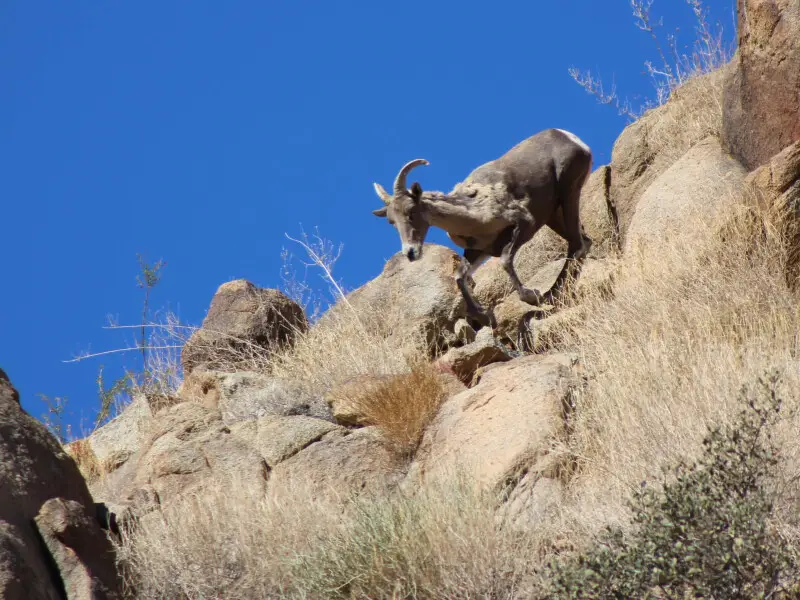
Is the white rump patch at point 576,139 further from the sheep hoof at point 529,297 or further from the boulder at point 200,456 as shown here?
the boulder at point 200,456

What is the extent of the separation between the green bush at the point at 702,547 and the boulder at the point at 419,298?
673cm

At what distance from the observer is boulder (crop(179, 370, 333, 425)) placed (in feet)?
31.7

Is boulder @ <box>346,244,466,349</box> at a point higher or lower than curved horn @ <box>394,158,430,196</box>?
lower

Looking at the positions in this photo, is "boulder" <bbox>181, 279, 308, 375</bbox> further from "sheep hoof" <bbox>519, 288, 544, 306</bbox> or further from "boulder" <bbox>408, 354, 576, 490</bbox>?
"boulder" <bbox>408, 354, 576, 490</bbox>

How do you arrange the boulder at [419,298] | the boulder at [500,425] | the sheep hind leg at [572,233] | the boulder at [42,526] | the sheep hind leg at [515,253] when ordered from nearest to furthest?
the boulder at [42,526]
the boulder at [500,425]
the sheep hind leg at [515,253]
the boulder at [419,298]
the sheep hind leg at [572,233]

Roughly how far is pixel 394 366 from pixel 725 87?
510 cm

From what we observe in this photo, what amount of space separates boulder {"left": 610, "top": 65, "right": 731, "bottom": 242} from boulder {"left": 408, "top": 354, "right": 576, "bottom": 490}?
22.1 ft

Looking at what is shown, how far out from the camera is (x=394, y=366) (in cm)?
1097

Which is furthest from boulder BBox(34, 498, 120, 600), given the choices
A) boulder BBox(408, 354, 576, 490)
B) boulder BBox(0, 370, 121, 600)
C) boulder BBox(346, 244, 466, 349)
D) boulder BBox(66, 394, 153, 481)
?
boulder BBox(346, 244, 466, 349)

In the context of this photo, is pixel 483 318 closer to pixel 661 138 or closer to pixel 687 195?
pixel 687 195

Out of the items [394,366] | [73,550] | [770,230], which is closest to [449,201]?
[394,366]

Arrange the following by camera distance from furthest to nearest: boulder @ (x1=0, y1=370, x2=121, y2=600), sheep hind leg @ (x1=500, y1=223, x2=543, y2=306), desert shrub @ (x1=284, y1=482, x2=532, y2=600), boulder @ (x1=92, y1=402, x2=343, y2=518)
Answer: sheep hind leg @ (x1=500, y1=223, x2=543, y2=306) → boulder @ (x1=92, y1=402, x2=343, y2=518) → desert shrub @ (x1=284, y1=482, x2=532, y2=600) → boulder @ (x1=0, y1=370, x2=121, y2=600)

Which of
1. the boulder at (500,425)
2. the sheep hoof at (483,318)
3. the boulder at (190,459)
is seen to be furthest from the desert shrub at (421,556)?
the sheep hoof at (483,318)

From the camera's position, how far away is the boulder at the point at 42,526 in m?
5.79
